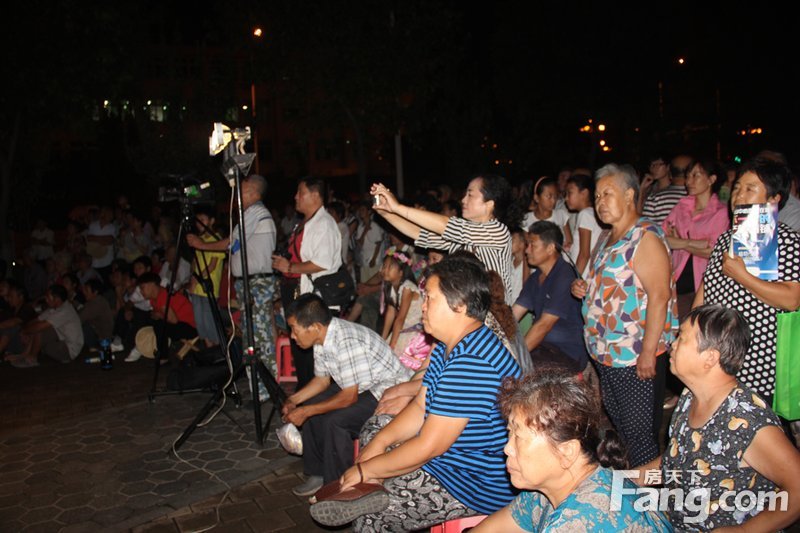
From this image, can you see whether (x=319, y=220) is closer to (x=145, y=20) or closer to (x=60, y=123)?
(x=60, y=123)

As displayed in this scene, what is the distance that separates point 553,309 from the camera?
431 cm

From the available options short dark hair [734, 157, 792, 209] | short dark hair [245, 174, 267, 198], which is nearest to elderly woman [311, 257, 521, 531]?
short dark hair [734, 157, 792, 209]

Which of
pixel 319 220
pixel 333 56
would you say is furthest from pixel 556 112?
pixel 319 220

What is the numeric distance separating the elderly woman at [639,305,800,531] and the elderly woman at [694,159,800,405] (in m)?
0.79

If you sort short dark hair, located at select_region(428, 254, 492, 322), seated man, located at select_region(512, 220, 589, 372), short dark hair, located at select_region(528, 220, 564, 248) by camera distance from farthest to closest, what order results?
short dark hair, located at select_region(528, 220, 564, 248)
seated man, located at select_region(512, 220, 589, 372)
short dark hair, located at select_region(428, 254, 492, 322)

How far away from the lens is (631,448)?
343 centimetres

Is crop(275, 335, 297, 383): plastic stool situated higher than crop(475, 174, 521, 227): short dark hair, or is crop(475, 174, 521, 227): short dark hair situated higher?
crop(475, 174, 521, 227): short dark hair

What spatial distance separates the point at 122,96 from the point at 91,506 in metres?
10.8

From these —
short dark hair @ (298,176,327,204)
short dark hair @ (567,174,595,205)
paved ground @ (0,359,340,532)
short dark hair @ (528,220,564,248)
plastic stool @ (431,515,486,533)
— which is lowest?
paved ground @ (0,359,340,532)

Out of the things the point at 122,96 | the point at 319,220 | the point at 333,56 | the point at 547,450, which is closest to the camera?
the point at 547,450

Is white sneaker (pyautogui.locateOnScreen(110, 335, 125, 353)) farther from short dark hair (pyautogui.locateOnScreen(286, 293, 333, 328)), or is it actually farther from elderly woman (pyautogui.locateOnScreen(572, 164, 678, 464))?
elderly woman (pyautogui.locateOnScreen(572, 164, 678, 464))

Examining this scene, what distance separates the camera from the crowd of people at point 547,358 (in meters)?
1.99

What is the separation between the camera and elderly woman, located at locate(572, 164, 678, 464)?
130 inches

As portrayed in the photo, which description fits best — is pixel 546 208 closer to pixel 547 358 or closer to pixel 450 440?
pixel 547 358
